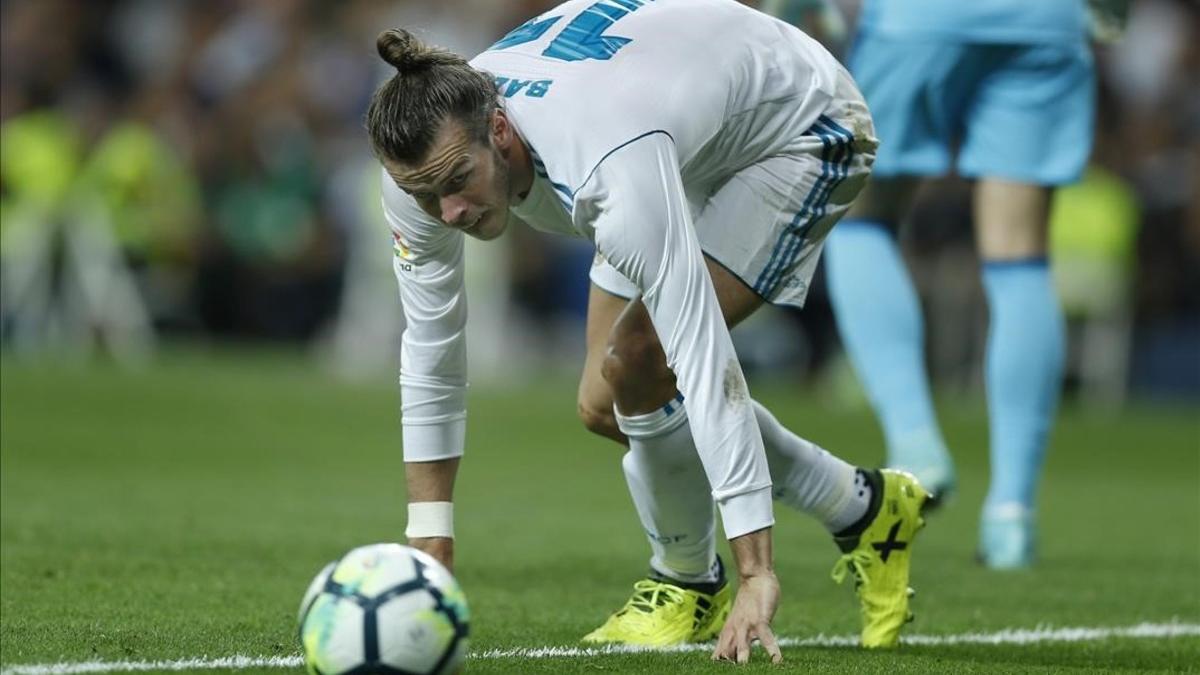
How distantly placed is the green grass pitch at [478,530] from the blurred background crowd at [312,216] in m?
2.49

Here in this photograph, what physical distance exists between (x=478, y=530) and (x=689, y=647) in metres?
2.56

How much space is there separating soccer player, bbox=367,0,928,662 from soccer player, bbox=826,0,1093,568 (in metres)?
1.63

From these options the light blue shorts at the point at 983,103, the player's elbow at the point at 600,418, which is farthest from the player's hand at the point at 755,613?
the light blue shorts at the point at 983,103

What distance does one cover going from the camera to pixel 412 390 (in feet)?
15.5

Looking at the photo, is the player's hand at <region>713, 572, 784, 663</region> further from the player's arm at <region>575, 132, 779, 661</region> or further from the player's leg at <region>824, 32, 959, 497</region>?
the player's leg at <region>824, 32, 959, 497</region>

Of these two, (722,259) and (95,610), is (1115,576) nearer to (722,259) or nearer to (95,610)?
(722,259)

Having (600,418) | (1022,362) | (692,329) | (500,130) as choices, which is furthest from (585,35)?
(1022,362)

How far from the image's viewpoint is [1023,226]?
6.67m

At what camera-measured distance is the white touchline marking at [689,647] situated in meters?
3.96

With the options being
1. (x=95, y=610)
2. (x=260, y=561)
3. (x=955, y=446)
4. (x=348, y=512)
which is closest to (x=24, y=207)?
(x=955, y=446)

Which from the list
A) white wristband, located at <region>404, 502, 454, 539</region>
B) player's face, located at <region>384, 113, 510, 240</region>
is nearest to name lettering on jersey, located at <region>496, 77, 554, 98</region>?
player's face, located at <region>384, 113, 510, 240</region>

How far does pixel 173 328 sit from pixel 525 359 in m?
3.07

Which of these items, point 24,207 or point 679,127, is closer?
point 679,127

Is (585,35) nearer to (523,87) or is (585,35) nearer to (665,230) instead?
(523,87)
